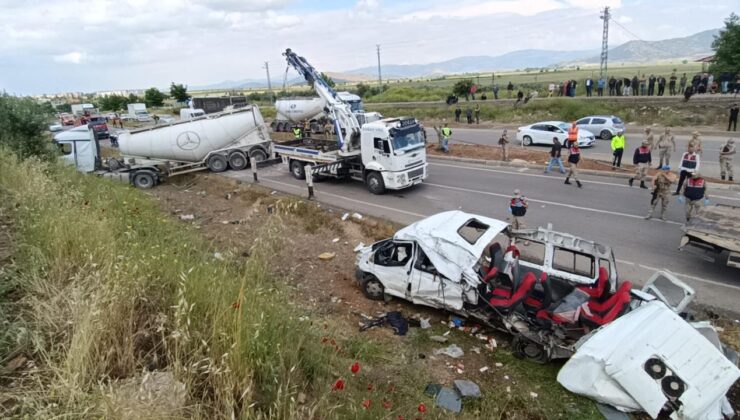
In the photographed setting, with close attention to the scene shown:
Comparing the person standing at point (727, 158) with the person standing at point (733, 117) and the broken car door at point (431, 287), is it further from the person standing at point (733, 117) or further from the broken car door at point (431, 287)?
the broken car door at point (431, 287)

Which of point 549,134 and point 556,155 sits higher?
point 549,134

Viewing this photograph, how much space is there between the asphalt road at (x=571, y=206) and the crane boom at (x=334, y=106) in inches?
74.4

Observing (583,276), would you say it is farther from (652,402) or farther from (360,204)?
(360,204)

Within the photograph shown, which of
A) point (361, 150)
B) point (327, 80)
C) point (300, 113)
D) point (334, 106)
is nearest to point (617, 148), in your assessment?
point (361, 150)

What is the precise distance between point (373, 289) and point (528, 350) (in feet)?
9.66

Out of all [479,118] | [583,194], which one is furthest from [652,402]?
[479,118]

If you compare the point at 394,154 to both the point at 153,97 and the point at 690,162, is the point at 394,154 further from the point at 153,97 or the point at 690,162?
the point at 153,97

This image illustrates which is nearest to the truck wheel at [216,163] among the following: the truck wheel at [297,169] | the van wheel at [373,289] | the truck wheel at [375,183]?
the truck wheel at [297,169]

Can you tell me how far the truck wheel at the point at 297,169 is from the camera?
18.6 metres

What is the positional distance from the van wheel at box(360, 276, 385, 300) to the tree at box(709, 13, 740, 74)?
116 ft

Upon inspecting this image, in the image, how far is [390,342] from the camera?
21.6 feet

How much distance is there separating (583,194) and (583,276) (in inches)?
329

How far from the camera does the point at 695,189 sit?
388 inches

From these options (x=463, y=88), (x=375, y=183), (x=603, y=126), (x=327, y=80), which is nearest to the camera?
(x=375, y=183)
